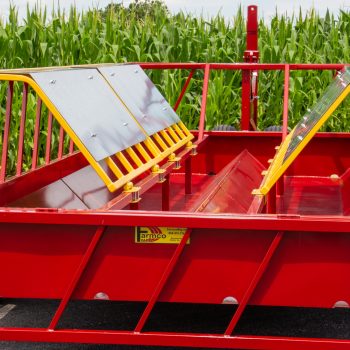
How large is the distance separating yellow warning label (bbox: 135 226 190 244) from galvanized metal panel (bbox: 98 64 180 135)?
5.36 ft

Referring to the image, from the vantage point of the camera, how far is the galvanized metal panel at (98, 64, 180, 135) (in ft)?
15.5

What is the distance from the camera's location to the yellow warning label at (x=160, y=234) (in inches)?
120

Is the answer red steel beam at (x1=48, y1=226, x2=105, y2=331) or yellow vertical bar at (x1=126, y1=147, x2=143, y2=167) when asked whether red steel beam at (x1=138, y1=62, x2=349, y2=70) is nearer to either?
yellow vertical bar at (x1=126, y1=147, x2=143, y2=167)

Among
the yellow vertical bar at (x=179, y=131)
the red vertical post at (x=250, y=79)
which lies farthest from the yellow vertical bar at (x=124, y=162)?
the red vertical post at (x=250, y=79)

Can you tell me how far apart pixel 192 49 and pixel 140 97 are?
448 cm

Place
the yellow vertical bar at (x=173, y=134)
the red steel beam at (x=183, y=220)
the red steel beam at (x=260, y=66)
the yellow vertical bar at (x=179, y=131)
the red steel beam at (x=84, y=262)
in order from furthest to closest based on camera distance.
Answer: the red steel beam at (x=260, y=66)
the yellow vertical bar at (x=179, y=131)
the yellow vertical bar at (x=173, y=134)
the red steel beam at (x=84, y=262)
the red steel beam at (x=183, y=220)

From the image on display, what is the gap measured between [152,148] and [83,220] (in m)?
1.56

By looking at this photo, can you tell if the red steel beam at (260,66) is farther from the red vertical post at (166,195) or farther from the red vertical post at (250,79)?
the red vertical post at (166,195)

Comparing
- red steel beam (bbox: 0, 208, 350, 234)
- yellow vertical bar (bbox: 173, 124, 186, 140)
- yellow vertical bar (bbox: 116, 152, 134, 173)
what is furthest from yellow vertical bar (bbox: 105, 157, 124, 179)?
yellow vertical bar (bbox: 173, 124, 186, 140)

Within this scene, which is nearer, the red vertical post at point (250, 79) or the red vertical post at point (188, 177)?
the red vertical post at point (188, 177)

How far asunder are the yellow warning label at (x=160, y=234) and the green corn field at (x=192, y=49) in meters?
5.40

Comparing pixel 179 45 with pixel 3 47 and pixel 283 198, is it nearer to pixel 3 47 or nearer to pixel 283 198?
pixel 3 47

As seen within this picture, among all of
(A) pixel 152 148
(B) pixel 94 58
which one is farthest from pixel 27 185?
(B) pixel 94 58

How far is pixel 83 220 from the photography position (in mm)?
3047
